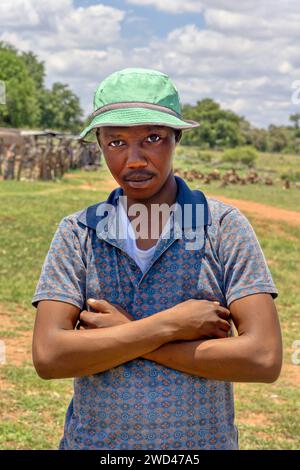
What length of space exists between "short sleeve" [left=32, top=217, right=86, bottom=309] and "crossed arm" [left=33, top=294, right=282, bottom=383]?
92mm

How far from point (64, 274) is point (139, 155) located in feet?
1.17

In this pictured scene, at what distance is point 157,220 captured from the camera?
6.25 feet

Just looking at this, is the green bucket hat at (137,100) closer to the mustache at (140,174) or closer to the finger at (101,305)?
the mustache at (140,174)

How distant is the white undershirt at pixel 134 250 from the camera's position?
6.13 feet

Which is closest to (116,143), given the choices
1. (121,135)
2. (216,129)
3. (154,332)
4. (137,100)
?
(121,135)

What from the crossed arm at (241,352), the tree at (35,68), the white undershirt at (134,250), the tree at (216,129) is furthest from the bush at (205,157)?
the crossed arm at (241,352)

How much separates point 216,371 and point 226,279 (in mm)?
230

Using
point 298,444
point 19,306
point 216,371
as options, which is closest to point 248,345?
point 216,371

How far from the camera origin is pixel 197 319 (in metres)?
1.78

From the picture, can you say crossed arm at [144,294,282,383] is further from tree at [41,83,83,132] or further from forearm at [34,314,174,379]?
tree at [41,83,83,132]

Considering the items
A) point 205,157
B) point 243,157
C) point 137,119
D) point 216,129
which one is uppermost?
point 137,119

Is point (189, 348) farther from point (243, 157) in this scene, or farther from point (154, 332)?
point (243, 157)

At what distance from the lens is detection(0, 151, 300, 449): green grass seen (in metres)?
4.69
